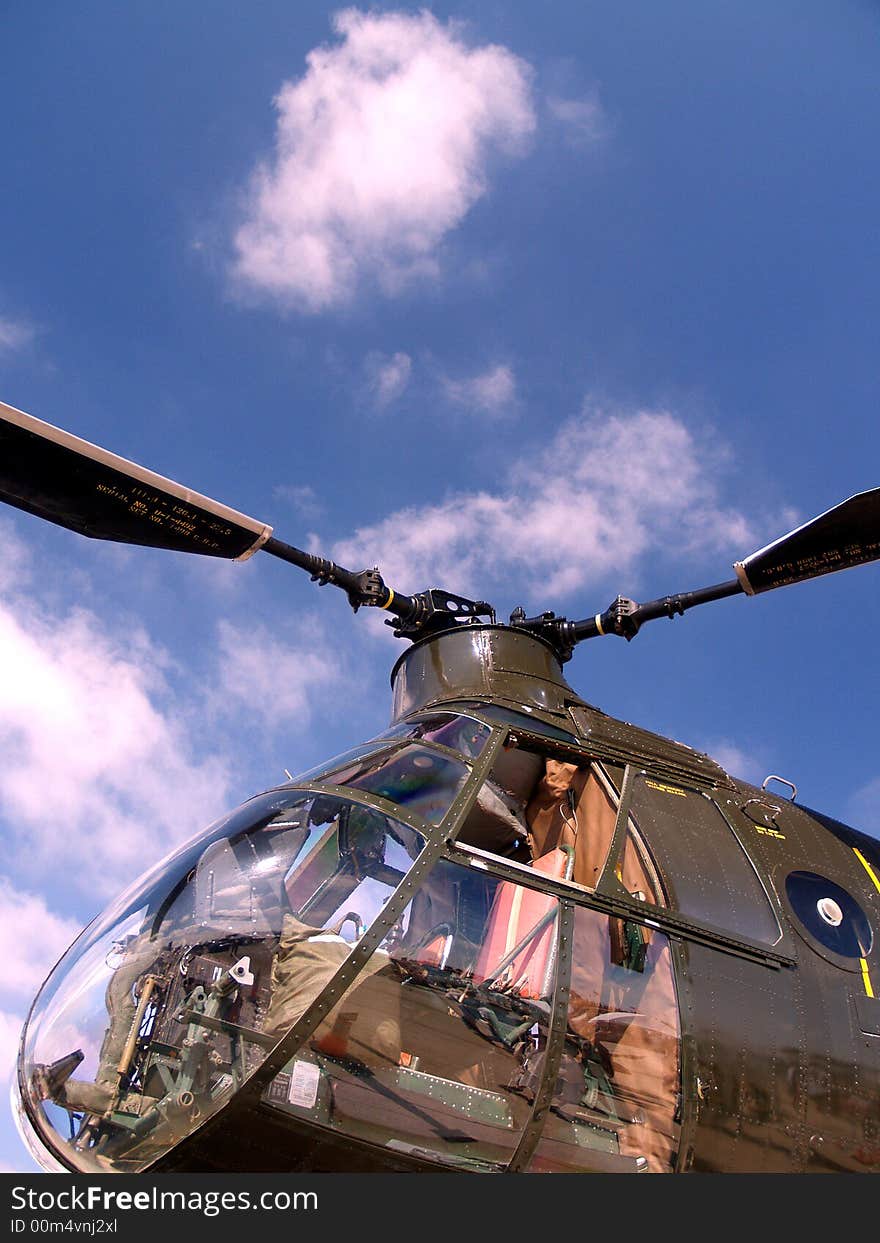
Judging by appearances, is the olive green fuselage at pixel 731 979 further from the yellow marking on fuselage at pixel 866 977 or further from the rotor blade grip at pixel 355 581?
the rotor blade grip at pixel 355 581

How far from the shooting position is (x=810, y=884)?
576cm

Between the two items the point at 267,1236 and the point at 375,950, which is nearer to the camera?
the point at 267,1236

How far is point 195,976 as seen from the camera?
13.0ft

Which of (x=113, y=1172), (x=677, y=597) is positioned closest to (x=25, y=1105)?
(x=113, y=1172)

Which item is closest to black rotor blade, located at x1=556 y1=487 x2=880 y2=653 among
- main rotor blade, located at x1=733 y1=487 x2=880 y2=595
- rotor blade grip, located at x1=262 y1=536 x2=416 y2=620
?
main rotor blade, located at x1=733 y1=487 x2=880 y2=595

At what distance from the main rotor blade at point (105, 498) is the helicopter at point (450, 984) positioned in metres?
0.02

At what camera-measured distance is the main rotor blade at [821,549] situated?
22.2 ft

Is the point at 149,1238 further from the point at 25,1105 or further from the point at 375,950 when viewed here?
the point at 375,950

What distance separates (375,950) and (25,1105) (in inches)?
68.6

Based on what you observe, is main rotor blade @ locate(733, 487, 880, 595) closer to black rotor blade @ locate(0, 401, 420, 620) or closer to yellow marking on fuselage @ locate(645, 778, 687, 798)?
yellow marking on fuselage @ locate(645, 778, 687, 798)

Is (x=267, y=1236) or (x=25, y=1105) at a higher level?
(x=25, y=1105)

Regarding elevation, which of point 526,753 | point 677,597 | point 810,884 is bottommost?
point 810,884

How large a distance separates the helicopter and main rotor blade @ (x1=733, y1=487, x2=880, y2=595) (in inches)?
87.2

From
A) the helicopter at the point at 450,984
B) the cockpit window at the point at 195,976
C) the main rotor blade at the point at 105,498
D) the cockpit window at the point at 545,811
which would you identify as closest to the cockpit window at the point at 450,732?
the helicopter at the point at 450,984
